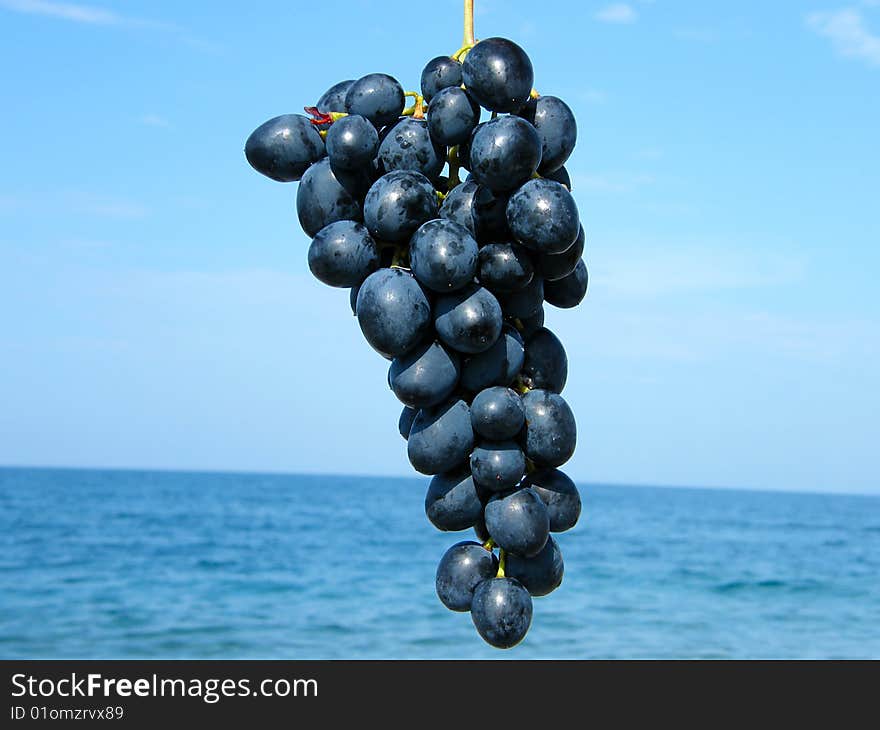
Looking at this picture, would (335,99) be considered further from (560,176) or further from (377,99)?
(560,176)

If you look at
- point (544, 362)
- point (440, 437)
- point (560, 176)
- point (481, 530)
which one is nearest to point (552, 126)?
point (560, 176)

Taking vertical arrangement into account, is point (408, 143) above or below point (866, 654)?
below

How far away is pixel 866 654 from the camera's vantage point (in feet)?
52.7

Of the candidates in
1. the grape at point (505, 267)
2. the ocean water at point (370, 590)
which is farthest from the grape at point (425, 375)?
the ocean water at point (370, 590)

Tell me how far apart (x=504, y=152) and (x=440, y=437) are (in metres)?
0.38

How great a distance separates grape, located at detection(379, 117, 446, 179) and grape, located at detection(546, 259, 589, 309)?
0.25 m

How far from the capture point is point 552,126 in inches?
54.3

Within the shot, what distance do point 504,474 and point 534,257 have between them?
0.29 metres

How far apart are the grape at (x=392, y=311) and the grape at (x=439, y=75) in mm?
252

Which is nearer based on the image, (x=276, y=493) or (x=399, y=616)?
(x=399, y=616)

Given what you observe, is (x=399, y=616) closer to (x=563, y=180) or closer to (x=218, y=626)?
(x=218, y=626)
